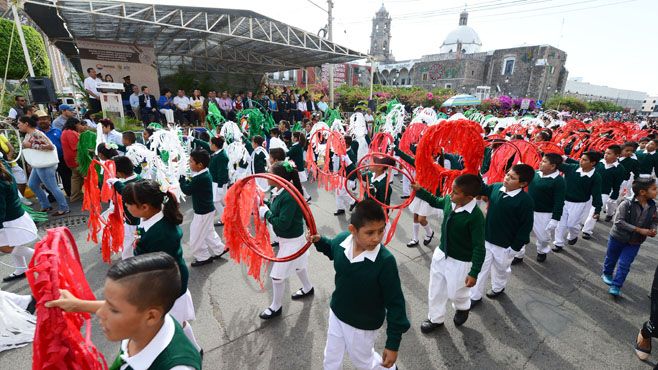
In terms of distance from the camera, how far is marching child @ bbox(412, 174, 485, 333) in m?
3.04

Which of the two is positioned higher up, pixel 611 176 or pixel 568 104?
pixel 611 176

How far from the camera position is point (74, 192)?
7512mm

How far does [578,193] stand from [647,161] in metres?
3.37

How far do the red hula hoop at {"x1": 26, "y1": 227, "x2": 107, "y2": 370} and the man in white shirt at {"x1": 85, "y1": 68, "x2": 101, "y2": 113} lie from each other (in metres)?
12.9

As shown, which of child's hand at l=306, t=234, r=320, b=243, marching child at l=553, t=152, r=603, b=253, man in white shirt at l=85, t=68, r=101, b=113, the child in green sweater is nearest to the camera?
the child in green sweater

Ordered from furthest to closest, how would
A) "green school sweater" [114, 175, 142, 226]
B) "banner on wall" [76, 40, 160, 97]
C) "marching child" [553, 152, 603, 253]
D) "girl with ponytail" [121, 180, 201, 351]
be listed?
1. "banner on wall" [76, 40, 160, 97]
2. "marching child" [553, 152, 603, 253]
3. "green school sweater" [114, 175, 142, 226]
4. "girl with ponytail" [121, 180, 201, 351]

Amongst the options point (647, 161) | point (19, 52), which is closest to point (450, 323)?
point (647, 161)

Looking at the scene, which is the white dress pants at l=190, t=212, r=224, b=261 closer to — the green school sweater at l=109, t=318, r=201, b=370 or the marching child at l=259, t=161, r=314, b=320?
the marching child at l=259, t=161, r=314, b=320

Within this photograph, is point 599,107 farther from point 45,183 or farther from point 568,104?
point 45,183

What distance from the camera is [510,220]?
12.3ft

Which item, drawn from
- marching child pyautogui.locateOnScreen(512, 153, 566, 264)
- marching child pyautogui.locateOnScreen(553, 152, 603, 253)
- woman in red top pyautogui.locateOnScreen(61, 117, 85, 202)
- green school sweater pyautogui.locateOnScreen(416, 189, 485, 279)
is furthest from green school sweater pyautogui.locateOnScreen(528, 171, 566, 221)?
woman in red top pyautogui.locateOnScreen(61, 117, 85, 202)

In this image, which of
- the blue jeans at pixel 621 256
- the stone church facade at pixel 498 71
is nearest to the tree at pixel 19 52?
the blue jeans at pixel 621 256

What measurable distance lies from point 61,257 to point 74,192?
24.3ft

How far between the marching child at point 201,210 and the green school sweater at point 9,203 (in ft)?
6.19
